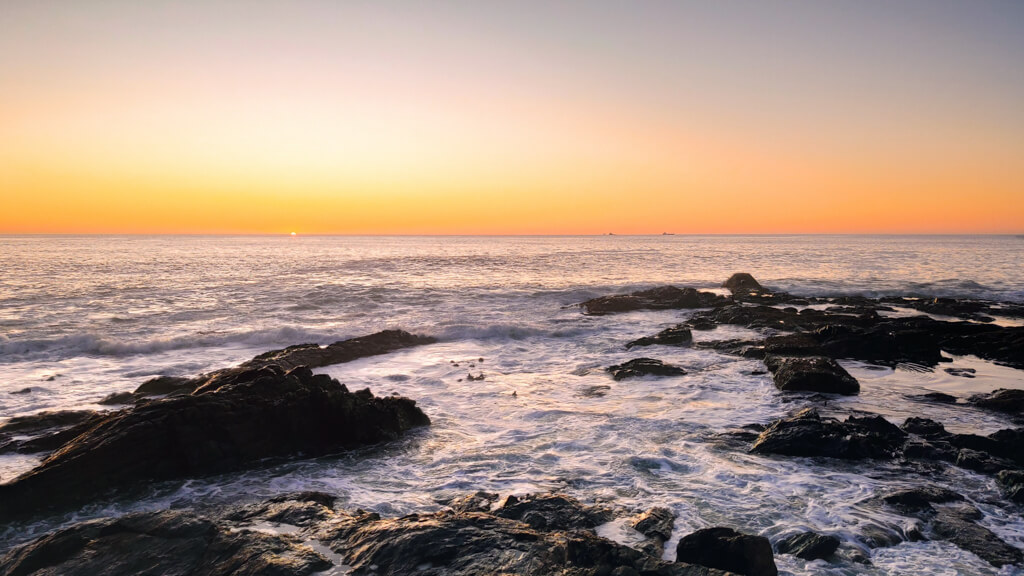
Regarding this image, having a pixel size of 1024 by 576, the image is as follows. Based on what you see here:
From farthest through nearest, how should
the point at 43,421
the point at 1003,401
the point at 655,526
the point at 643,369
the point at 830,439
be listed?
the point at 643,369, the point at 1003,401, the point at 43,421, the point at 830,439, the point at 655,526

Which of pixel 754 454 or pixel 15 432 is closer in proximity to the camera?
pixel 754 454

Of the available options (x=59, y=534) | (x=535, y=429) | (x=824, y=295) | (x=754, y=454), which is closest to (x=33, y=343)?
(x=59, y=534)

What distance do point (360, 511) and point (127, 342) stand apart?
59.4 ft

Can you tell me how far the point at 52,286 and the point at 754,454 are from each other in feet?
150

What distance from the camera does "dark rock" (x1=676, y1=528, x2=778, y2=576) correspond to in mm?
5617

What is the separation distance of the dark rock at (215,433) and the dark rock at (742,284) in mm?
31289

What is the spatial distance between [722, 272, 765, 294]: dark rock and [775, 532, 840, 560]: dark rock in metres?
32.4

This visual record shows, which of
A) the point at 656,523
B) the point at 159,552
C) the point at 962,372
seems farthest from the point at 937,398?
the point at 159,552

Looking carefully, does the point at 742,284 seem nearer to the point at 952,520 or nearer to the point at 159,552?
the point at 952,520

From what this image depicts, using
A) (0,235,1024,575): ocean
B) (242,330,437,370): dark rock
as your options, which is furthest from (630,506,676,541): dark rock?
(242,330,437,370): dark rock

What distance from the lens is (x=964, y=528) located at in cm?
672

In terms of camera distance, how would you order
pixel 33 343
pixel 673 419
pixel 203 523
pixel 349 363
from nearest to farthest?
pixel 203 523 < pixel 673 419 < pixel 349 363 < pixel 33 343

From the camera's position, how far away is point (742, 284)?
3894 cm

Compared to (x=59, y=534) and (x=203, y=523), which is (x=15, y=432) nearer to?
(x=59, y=534)
